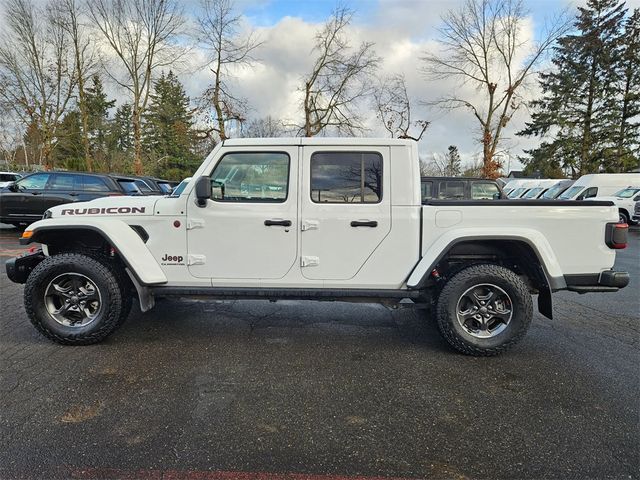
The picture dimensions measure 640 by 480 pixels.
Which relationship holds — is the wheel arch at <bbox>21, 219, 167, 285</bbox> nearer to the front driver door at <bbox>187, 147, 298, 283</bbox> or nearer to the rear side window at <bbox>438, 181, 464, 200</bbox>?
the front driver door at <bbox>187, 147, 298, 283</bbox>

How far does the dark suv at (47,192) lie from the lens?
1091cm

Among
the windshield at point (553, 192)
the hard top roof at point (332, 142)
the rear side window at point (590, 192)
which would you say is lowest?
the hard top roof at point (332, 142)

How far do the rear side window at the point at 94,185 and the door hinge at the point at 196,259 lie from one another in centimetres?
866

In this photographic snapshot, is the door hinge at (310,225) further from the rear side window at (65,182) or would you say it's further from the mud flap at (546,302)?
the rear side window at (65,182)

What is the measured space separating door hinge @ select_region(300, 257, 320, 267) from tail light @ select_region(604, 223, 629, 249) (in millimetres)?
2589

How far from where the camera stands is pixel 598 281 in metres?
3.59

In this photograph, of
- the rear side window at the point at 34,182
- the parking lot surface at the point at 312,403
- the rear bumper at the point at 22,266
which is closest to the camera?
the parking lot surface at the point at 312,403

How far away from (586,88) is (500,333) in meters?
37.9

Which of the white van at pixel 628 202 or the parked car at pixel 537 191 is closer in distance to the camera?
the white van at pixel 628 202

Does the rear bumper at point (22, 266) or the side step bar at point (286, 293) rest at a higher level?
the rear bumper at point (22, 266)

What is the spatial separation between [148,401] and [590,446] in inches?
113

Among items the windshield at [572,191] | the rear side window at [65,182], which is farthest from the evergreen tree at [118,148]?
the windshield at [572,191]

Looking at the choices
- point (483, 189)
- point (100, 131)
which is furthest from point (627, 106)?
point (100, 131)

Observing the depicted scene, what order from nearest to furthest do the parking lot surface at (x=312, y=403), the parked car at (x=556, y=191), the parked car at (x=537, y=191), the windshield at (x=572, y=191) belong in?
the parking lot surface at (x=312, y=403) < the windshield at (x=572, y=191) < the parked car at (x=556, y=191) < the parked car at (x=537, y=191)
